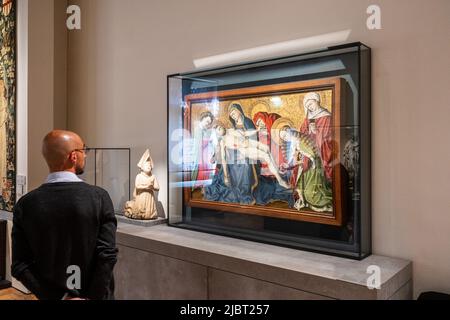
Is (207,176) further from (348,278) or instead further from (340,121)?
(348,278)

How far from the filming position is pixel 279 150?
2830 millimetres

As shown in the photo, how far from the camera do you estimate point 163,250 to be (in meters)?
2.96

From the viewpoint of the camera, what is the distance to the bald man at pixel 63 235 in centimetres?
185

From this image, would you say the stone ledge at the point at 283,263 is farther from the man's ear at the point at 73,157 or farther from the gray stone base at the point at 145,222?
the man's ear at the point at 73,157

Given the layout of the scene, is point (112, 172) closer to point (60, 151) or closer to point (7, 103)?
point (7, 103)

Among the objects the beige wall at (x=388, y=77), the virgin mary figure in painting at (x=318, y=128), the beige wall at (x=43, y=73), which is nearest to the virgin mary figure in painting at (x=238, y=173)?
the virgin mary figure in painting at (x=318, y=128)

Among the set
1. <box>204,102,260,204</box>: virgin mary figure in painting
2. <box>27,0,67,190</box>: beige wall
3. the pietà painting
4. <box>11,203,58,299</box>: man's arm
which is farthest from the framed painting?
the pietà painting

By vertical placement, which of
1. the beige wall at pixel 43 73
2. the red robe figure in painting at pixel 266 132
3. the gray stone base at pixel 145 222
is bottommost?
the gray stone base at pixel 145 222

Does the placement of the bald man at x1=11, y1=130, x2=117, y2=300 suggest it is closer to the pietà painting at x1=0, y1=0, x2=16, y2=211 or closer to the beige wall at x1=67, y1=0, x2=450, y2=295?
the beige wall at x1=67, y1=0, x2=450, y2=295

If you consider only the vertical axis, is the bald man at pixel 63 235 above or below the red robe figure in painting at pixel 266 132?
below

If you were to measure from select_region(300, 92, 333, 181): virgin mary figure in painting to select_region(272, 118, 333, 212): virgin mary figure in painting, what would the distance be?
0.09 feet

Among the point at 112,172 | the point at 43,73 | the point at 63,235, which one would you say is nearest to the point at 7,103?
the point at 43,73

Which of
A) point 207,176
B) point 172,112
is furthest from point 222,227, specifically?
point 172,112
